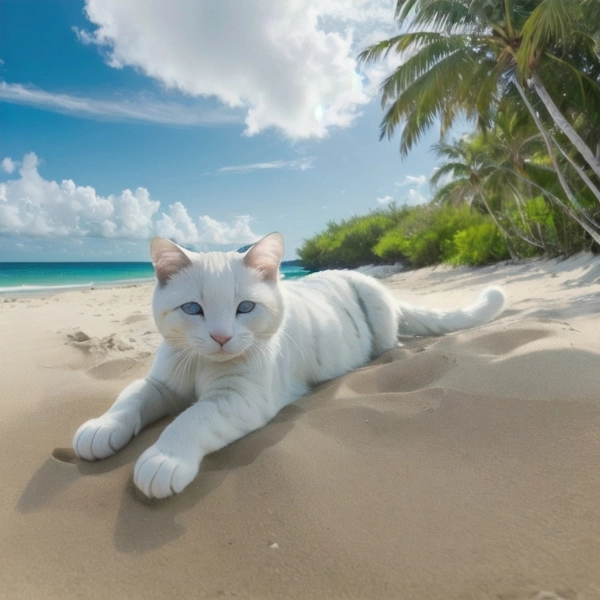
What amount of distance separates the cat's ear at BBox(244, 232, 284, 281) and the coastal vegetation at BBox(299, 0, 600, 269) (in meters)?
8.94

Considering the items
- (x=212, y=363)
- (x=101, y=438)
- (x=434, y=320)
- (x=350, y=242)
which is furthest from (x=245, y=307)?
(x=350, y=242)

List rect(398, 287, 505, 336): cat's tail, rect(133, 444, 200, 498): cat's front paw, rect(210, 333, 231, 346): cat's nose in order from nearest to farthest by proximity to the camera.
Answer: rect(133, 444, 200, 498): cat's front paw
rect(210, 333, 231, 346): cat's nose
rect(398, 287, 505, 336): cat's tail

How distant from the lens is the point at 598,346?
7.02 ft

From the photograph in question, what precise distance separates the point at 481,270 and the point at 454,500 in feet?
52.0

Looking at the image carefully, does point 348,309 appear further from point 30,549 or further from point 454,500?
point 30,549

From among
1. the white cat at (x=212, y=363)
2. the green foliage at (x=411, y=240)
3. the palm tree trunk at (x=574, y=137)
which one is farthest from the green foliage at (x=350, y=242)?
the white cat at (x=212, y=363)

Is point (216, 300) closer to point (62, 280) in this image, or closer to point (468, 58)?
point (468, 58)

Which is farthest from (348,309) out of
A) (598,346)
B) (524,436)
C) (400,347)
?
(524,436)

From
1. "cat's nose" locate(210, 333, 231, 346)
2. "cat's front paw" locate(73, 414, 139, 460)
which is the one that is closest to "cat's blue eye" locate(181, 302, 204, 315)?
"cat's nose" locate(210, 333, 231, 346)

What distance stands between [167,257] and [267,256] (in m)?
0.45

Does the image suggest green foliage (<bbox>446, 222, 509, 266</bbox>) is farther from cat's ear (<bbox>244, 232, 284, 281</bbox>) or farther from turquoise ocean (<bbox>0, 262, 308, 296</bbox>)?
cat's ear (<bbox>244, 232, 284, 281</bbox>)

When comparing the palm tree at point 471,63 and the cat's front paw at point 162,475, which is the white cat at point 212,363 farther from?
the palm tree at point 471,63

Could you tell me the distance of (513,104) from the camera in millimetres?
13508

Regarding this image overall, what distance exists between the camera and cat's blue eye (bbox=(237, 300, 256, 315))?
74.0 inches
